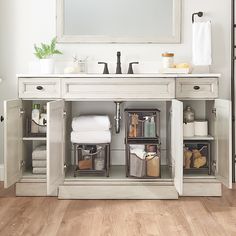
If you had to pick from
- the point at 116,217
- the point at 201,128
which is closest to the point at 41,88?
the point at 116,217

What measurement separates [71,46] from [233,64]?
51.2 inches

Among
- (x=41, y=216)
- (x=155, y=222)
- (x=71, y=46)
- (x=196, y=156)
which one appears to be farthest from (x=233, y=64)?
(x=41, y=216)

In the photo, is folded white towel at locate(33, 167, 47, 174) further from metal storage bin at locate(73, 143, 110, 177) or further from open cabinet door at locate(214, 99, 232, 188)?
open cabinet door at locate(214, 99, 232, 188)

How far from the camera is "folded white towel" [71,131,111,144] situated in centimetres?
351

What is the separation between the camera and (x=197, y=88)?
11.6ft

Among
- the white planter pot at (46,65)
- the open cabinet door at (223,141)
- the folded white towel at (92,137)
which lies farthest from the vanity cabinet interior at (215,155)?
the white planter pot at (46,65)

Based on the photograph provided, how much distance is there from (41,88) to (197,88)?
43.6 inches

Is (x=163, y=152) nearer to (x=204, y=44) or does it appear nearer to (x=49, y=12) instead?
(x=204, y=44)

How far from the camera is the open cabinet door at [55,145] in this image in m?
3.07

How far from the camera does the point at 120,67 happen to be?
380 centimetres

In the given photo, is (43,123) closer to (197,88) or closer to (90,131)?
(90,131)

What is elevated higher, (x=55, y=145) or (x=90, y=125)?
(x=90, y=125)

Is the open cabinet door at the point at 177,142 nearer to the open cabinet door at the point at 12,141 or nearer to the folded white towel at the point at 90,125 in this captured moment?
the folded white towel at the point at 90,125

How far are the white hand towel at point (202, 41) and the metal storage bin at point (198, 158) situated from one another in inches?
25.0
